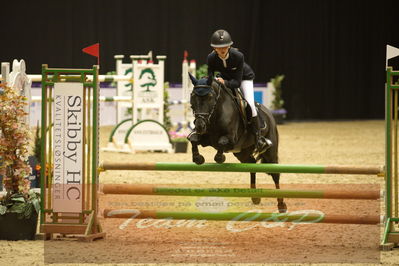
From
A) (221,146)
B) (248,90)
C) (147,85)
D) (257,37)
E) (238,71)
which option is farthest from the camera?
(257,37)

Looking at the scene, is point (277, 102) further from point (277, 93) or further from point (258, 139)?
point (258, 139)

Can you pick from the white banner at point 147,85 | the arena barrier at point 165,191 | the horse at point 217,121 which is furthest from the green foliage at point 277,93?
the arena barrier at point 165,191

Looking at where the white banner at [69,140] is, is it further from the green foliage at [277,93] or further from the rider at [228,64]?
the green foliage at [277,93]

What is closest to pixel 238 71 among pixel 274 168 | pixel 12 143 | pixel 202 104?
pixel 202 104

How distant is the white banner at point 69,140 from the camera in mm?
4723

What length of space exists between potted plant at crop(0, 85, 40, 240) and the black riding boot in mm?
1568

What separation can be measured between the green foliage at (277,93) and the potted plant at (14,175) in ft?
40.6

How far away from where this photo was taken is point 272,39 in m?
18.1

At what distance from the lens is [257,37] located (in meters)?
17.8

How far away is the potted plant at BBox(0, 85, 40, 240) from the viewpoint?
15.5ft


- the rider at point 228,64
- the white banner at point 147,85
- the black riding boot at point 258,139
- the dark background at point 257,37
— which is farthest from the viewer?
the dark background at point 257,37

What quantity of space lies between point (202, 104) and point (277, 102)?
42.1ft

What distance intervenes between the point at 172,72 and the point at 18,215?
12634 mm

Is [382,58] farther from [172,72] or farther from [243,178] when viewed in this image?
[243,178]
